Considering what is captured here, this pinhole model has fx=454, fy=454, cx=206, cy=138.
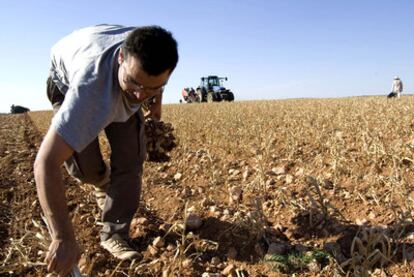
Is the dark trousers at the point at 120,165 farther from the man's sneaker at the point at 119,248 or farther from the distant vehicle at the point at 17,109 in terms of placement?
the distant vehicle at the point at 17,109

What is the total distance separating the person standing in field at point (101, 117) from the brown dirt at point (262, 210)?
1.18ft

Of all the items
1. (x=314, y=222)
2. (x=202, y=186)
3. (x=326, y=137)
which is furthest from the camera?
(x=326, y=137)

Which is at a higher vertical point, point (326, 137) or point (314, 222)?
point (326, 137)

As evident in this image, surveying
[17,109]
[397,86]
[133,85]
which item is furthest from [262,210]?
[17,109]

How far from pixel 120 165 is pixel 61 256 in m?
0.98

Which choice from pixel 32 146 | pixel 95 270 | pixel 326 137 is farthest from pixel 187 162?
pixel 32 146

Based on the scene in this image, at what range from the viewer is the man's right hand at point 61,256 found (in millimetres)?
1721

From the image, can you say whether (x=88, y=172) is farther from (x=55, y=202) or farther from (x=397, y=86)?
(x=397, y=86)

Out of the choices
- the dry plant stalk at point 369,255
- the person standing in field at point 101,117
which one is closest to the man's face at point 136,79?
the person standing in field at point 101,117

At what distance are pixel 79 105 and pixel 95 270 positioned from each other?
1076 mm

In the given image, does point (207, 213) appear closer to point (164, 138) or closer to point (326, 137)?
point (164, 138)

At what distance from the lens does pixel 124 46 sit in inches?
76.9

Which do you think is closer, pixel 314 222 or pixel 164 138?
pixel 314 222

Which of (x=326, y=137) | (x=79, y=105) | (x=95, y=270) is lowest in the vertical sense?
(x=95, y=270)
